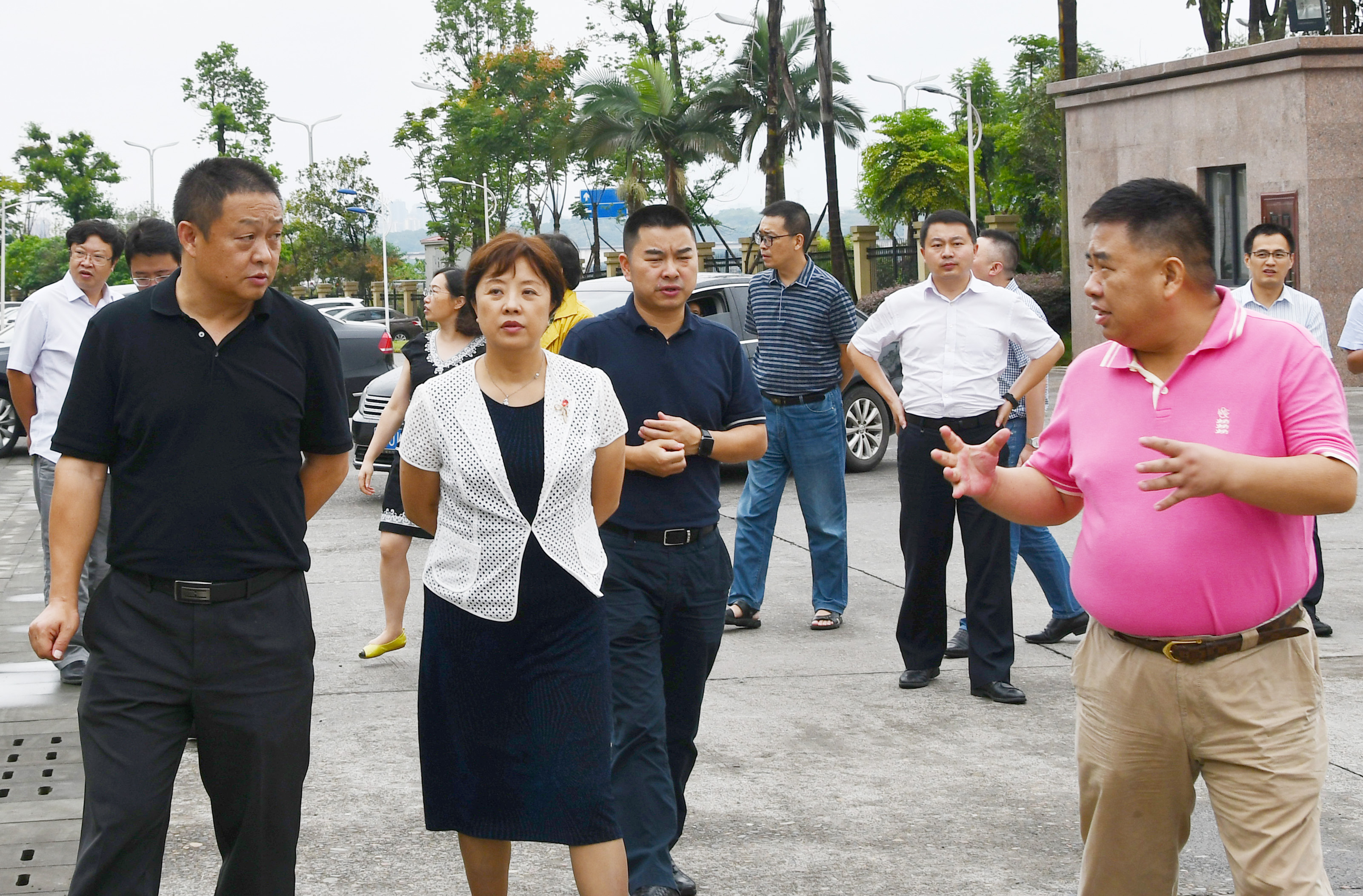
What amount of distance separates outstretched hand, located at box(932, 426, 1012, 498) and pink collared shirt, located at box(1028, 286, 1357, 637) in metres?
0.22

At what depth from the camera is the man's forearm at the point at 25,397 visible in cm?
633

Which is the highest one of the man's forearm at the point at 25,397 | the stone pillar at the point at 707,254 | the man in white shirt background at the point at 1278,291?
the stone pillar at the point at 707,254

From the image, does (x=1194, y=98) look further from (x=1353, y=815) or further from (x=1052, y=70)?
(x=1052, y=70)

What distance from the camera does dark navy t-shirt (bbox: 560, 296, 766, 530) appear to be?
4.28 m

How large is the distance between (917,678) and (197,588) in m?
3.83

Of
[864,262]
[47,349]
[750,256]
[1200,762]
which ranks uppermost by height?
[750,256]

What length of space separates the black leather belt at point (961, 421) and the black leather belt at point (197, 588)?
3.62 metres

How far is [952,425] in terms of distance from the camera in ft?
20.9

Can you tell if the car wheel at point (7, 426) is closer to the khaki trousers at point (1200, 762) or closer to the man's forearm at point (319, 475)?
the man's forearm at point (319, 475)

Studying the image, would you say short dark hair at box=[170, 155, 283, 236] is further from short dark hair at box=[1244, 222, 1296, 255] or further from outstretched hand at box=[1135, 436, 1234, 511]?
short dark hair at box=[1244, 222, 1296, 255]

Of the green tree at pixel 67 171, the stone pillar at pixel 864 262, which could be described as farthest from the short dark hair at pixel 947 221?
the green tree at pixel 67 171

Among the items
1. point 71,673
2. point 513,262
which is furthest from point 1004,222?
point 513,262

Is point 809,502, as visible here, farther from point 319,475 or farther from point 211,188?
point 211,188

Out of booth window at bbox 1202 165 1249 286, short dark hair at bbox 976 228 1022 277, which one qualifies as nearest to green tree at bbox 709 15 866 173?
booth window at bbox 1202 165 1249 286
